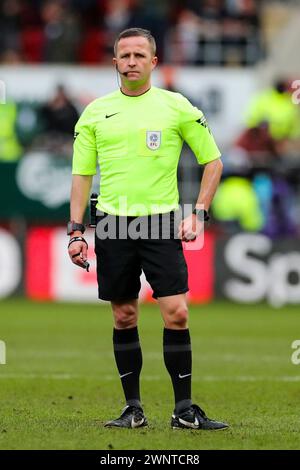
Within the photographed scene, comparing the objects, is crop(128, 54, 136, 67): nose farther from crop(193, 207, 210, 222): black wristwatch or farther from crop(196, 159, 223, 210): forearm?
crop(193, 207, 210, 222): black wristwatch

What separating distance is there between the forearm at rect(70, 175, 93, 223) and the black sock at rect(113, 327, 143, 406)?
75cm

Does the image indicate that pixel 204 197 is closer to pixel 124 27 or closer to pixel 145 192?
pixel 145 192

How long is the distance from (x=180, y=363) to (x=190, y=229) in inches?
32.7

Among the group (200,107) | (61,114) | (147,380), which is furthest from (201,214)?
(200,107)

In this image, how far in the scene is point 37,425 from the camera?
7.70 meters

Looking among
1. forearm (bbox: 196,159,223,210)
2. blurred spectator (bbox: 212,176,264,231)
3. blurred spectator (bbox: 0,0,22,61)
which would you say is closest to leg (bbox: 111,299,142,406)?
forearm (bbox: 196,159,223,210)

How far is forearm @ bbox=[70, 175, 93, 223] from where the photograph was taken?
25.5 feet

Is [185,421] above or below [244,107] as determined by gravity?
below

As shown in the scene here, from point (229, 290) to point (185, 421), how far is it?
10.3 metres

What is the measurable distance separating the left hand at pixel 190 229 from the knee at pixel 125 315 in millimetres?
587

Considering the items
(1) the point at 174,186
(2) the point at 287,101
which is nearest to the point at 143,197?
(1) the point at 174,186

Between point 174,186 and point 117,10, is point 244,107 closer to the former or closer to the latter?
point 117,10

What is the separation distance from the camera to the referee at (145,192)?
7.61 meters

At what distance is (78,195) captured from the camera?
780 centimetres
